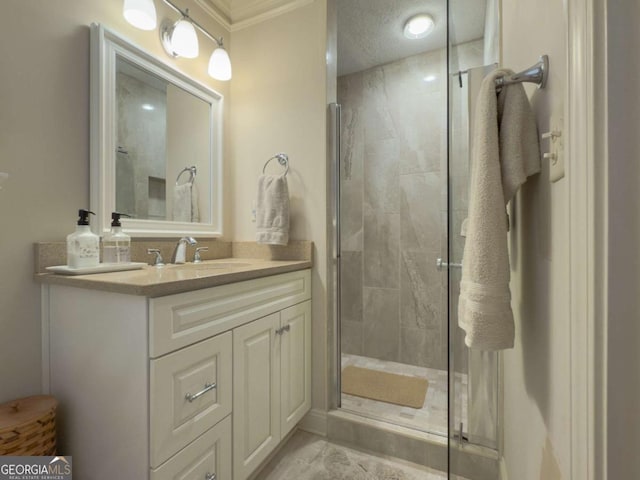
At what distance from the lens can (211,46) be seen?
68.9 inches

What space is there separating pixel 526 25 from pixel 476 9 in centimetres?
119

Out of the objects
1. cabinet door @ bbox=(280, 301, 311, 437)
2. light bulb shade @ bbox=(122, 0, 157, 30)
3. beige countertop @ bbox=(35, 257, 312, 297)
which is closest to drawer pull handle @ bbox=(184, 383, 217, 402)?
beige countertop @ bbox=(35, 257, 312, 297)

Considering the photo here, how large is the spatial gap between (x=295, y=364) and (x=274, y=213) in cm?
79

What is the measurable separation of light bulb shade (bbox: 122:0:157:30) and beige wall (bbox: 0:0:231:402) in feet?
0.38

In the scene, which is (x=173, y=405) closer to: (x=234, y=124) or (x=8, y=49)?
(x=8, y=49)

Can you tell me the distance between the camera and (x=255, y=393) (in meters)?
1.15

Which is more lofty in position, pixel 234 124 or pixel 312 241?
pixel 234 124

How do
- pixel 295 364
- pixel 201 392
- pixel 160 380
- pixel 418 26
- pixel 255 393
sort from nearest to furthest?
pixel 160 380
pixel 201 392
pixel 255 393
pixel 295 364
pixel 418 26

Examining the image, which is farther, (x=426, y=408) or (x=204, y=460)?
(x=426, y=408)

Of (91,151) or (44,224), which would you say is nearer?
(44,224)

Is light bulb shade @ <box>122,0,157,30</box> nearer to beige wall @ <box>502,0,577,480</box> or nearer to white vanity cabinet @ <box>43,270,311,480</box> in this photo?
white vanity cabinet @ <box>43,270,311,480</box>
